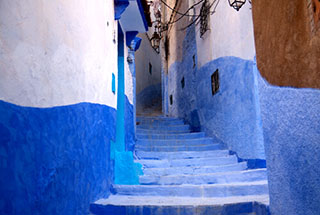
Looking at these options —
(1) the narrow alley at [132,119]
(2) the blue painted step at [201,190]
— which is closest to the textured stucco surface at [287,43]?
(1) the narrow alley at [132,119]

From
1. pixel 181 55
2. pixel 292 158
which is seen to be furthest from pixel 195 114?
pixel 292 158

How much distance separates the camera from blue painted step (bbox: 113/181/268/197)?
4.16 meters

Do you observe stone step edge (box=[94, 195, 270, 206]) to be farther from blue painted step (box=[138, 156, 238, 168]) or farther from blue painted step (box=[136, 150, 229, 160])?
blue painted step (box=[136, 150, 229, 160])

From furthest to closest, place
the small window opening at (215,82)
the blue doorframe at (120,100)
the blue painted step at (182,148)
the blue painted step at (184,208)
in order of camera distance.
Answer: the small window opening at (215,82) → the blue painted step at (182,148) → the blue doorframe at (120,100) → the blue painted step at (184,208)

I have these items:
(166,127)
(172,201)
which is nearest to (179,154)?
(172,201)

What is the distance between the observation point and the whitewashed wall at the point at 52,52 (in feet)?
5.99

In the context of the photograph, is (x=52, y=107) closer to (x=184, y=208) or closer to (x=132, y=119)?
(x=184, y=208)

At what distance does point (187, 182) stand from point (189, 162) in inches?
37.8

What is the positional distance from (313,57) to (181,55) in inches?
384

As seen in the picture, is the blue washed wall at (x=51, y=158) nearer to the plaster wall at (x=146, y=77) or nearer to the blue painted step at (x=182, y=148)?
the blue painted step at (x=182, y=148)

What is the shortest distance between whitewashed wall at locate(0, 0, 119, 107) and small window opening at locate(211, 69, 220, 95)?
3.77 metres

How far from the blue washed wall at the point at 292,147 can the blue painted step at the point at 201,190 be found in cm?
144

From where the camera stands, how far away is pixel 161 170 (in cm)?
541

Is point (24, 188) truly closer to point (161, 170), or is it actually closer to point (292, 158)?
point (292, 158)
